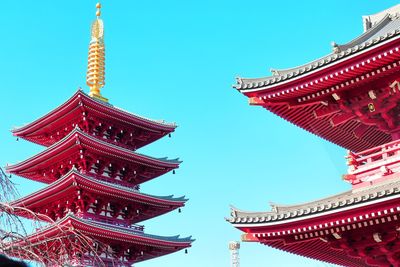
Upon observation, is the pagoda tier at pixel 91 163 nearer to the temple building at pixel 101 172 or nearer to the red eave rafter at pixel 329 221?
the temple building at pixel 101 172

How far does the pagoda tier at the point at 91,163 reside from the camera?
1164 inches

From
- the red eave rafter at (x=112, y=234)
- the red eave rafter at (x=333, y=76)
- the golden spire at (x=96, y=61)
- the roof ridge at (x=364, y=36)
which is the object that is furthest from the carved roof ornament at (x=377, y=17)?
the golden spire at (x=96, y=61)

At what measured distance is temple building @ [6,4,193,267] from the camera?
28.8m

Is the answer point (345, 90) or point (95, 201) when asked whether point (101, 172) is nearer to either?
point (95, 201)

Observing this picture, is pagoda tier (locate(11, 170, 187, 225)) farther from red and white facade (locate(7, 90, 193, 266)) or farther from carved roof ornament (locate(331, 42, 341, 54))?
carved roof ornament (locate(331, 42, 341, 54))

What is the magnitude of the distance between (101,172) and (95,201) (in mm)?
1880

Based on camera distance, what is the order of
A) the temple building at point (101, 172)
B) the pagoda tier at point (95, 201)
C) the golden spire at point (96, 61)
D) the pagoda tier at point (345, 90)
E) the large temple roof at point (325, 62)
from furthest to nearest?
1. the golden spire at point (96, 61)
2. the temple building at point (101, 172)
3. the pagoda tier at point (95, 201)
4. the pagoda tier at point (345, 90)
5. the large temple roof at point (325, 62)

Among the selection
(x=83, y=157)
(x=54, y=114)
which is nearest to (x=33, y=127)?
(x=54, y=114)

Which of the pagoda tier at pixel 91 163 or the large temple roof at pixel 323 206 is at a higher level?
the pagoda tier at pixel 91 163

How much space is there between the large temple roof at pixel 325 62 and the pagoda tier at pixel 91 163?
1627 centimetres

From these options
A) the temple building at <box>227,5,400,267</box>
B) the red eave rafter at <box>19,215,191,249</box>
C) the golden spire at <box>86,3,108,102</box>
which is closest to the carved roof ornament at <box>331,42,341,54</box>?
the temple building at <box>227,5,400,267</box>

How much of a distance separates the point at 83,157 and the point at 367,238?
65.8 feet

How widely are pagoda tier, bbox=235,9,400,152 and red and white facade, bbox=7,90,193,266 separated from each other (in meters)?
15.5

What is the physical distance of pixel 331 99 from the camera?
534 inches
